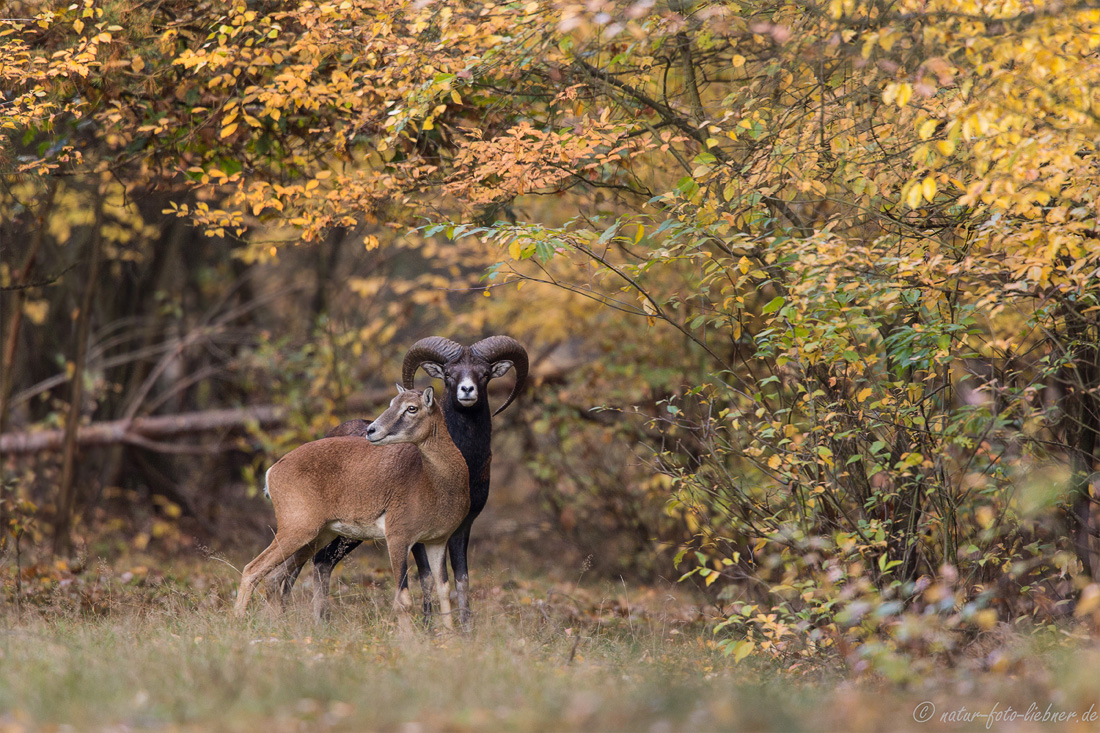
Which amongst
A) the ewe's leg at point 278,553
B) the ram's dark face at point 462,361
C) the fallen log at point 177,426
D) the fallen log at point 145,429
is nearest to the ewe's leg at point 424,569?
the ewe's leg at point 278,553

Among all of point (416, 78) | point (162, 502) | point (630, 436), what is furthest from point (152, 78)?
point (162, 502)

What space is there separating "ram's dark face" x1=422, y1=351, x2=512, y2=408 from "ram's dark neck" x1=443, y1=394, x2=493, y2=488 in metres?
0.09

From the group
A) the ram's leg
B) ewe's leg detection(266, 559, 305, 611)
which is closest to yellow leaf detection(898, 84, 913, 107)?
the ram's leg

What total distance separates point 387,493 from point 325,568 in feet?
3.68

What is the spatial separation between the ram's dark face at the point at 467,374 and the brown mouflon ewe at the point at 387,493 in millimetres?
245

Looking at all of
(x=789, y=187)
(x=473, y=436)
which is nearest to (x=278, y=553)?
(x=473, y=436)

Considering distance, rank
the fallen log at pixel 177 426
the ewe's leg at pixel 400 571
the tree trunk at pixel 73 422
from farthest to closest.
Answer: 1. the fallen log at pixel 177 426
2. the tree trunk at pixel 73 422
3. the ewe's leg at pixel 400 571

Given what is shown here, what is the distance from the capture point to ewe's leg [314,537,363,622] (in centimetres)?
771

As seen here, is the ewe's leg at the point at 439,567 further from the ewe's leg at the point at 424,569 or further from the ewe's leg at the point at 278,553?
the ewe's leg at the point at 278,553

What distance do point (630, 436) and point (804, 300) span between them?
6.69 m

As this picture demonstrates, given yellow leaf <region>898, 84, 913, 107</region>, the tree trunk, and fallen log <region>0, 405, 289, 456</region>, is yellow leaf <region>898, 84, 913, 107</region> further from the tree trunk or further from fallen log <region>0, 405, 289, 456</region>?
fallen log <region>0, 405, 289, 456</region>

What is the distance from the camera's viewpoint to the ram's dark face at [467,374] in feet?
24.9

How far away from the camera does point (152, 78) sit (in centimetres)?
853

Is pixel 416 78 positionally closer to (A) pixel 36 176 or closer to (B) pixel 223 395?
(A) pixel 36 176
